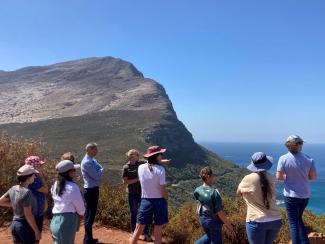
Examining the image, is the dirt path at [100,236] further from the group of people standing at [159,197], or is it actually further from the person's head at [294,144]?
the person's head at [294,144]

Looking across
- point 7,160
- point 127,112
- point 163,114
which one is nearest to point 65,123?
point 127,112

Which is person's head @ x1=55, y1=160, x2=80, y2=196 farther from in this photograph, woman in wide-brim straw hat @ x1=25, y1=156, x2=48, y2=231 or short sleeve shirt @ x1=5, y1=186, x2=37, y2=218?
woman in wide-brim straw hat @ x1=25, y1=156, x2=48, y2=231

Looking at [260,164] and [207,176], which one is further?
[207,176]

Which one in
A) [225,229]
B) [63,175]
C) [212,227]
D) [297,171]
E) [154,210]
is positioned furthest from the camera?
[225,229]

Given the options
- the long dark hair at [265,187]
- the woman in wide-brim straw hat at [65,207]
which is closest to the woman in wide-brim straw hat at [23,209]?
the woman in wide-brim straw hat at [65,207]

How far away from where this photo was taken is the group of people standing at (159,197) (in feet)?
17.1

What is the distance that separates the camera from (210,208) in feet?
19.0

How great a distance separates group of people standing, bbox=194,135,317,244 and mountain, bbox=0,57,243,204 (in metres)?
31.0

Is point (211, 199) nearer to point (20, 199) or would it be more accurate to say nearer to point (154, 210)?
point (154, 210)

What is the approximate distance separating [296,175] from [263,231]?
49.7 inches

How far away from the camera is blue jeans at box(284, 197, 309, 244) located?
6191mm

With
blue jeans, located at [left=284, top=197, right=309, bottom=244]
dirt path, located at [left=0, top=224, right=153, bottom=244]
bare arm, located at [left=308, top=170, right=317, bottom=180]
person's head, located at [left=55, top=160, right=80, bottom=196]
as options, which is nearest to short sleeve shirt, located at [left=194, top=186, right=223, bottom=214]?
blue jeans, located at [left=284, top=197, right=309, bottom=244]

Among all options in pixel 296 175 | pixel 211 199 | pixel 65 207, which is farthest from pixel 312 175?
pixel 65 207

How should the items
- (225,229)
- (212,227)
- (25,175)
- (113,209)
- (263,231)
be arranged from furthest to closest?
1. (113,209)
2. (225,229)
3. (212,227)
4. (25,175)
5. (263,231)
